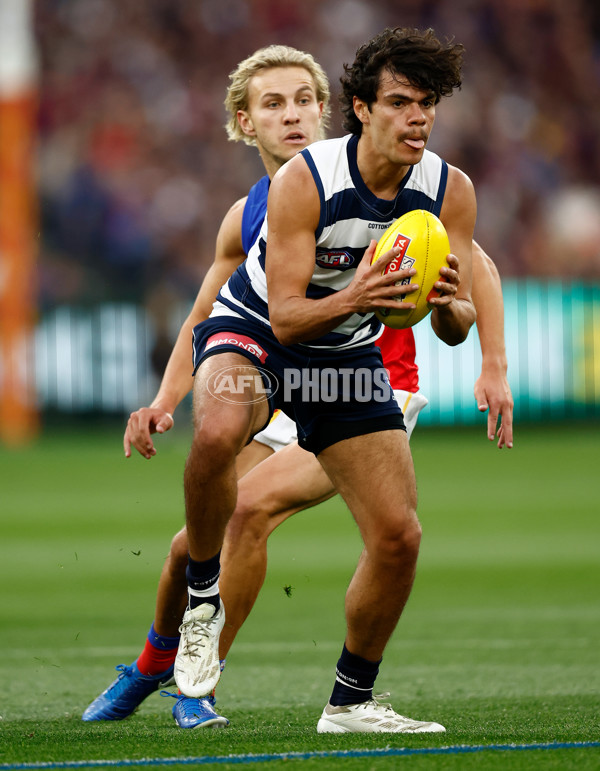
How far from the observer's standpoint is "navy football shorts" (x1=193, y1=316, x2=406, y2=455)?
4.86 m

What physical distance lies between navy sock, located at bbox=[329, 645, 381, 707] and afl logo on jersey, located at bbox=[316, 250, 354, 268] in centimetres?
144

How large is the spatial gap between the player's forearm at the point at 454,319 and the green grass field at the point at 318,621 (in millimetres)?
1447

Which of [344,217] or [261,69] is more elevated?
[261,69]

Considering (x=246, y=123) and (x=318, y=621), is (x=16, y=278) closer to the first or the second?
(x=318, y=621)

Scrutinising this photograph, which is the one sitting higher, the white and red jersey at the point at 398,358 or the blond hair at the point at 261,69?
the blond hair at the point at 261,69

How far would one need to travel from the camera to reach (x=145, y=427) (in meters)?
5.22

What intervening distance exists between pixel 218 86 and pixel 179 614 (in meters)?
18.2

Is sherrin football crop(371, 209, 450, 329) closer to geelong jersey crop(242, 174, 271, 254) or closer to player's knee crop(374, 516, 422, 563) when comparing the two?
player's knee crop(374, 516, 422, 563)

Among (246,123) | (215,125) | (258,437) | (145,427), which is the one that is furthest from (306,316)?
(215,125)

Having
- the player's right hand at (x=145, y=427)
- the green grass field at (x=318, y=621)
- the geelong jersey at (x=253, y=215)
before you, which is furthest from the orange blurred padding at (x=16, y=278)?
the player's right hand at (x=145, y=427)

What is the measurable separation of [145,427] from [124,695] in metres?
1.16

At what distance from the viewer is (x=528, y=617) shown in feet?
27.5

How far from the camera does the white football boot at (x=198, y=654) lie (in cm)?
486

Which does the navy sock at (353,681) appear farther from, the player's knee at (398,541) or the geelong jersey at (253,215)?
the geelong jersey at (253,215)
